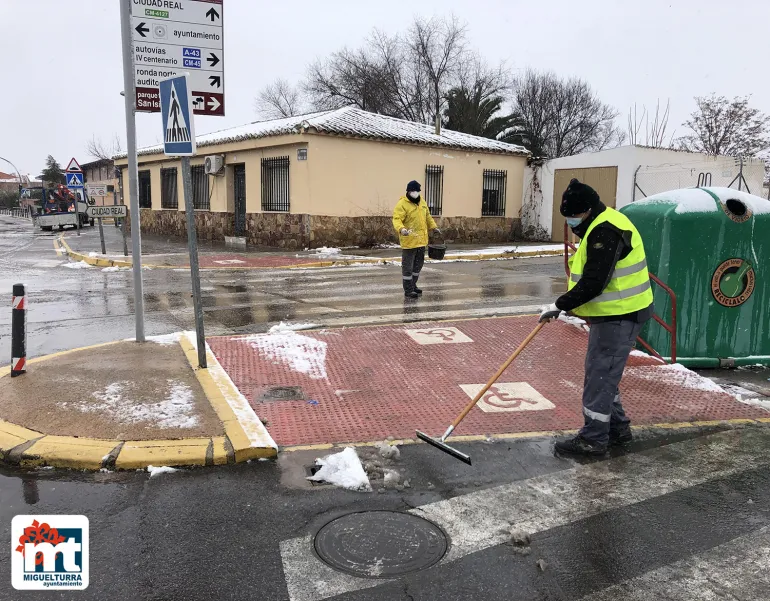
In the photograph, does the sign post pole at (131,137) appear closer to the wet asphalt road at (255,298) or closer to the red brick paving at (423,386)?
the red brick paving at (423,386)

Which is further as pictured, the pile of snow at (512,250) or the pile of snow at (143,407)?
the pile of snow at (512,250)

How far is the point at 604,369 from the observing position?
427 centimetres

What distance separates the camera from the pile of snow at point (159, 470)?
→ 3878 millimetres

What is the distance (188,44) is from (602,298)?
4356 mm

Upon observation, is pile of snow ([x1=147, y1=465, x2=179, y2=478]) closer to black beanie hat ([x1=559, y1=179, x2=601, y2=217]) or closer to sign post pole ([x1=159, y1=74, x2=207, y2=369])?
sign post pole ([x1=159, y1=74, x2=207, y2=369])

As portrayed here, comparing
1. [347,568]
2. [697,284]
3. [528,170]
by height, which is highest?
[528,170]

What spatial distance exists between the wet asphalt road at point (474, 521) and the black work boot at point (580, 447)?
0.33ft

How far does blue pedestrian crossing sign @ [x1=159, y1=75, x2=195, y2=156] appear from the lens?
5.27 metres

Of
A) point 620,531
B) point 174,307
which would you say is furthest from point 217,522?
point 174,307

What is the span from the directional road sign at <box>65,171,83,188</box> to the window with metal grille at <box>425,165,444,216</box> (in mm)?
11782

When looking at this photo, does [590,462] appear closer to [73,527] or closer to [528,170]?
[73,527]

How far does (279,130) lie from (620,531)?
59.4 feet

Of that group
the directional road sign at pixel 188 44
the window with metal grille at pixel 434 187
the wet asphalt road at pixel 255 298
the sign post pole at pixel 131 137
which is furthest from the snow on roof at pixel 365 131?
the directional road sign at pixel 188 44

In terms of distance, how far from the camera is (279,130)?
64.0 feet
